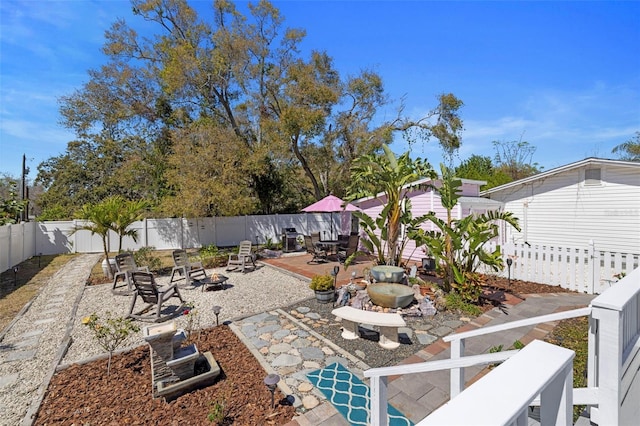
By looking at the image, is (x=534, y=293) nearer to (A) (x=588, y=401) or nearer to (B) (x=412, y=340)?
(B) (x=412, y=340)

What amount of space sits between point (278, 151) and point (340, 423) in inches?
625

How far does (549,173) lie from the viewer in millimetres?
11820

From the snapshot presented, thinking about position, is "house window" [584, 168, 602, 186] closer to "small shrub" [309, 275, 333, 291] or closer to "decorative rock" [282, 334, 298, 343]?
"small shrub" [309, 275, 333, 291]

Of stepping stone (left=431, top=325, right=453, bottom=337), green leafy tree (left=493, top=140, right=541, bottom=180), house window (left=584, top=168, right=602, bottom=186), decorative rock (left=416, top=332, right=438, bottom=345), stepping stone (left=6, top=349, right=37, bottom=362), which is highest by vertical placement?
green leafy tree (left=493, top=140, right=541, bottom=180)

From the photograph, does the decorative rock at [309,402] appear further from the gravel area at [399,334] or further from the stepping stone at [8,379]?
the stepping stone at [8,379]

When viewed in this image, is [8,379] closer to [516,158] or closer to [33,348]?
[33,348]

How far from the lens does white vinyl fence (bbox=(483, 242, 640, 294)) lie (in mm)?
7238

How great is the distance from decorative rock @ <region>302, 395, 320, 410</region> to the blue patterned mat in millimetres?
162

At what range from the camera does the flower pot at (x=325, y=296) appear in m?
6.93

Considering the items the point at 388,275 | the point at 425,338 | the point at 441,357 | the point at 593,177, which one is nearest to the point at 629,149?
the point at 593,177

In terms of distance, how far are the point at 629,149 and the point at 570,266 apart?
2919cm

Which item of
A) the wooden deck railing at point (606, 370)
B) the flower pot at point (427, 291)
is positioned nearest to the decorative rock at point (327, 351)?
the wooden deck railing at point (606, 370)

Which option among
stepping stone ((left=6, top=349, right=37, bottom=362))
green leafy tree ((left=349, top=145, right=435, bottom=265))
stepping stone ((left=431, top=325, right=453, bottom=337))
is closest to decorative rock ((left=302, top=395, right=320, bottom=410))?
stepping stone ((left=431, top=325, right=453, bottom=337))

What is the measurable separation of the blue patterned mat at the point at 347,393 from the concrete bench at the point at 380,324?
88cm
